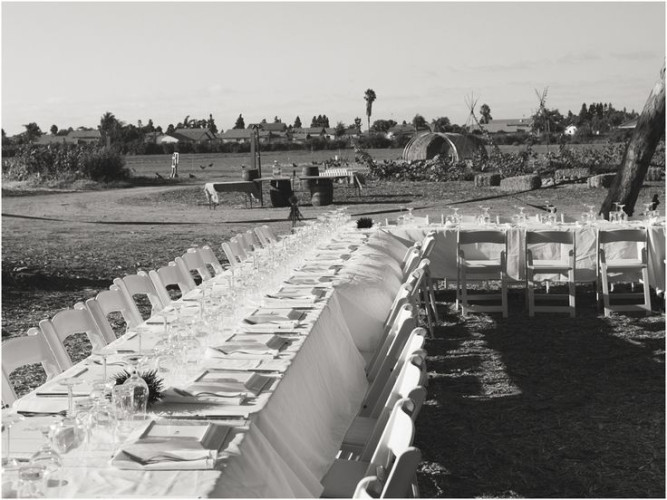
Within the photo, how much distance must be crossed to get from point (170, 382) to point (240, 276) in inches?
88.7

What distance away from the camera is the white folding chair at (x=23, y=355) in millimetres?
4188

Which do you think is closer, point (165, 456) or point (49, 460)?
point (49, 460)

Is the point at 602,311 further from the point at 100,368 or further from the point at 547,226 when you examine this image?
the point at 100,368

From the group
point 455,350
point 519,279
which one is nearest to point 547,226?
point 519,279

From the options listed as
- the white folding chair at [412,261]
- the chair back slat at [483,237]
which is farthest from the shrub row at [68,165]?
the white folding chair at [412,261]

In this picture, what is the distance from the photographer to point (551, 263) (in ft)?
32.3

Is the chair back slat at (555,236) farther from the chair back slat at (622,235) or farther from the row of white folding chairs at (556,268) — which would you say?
the chair back slat at (622,235)

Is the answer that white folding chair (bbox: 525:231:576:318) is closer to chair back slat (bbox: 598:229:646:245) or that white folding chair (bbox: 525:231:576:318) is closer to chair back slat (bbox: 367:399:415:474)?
chair back slat (bbox: 598:229:646:245)

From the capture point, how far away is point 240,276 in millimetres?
6230

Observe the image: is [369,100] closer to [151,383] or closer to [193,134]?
[193,134]

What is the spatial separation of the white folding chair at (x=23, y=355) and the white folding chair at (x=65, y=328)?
0.27ft

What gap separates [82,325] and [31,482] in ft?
8.53

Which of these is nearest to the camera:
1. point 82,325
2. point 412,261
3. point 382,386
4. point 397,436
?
point 397,436

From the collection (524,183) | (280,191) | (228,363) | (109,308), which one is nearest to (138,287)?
(109,308)
